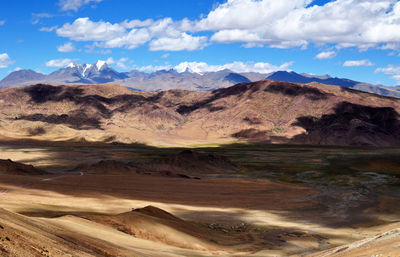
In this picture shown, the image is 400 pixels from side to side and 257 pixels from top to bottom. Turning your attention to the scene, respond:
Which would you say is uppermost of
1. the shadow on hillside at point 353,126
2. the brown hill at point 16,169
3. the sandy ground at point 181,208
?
the shadow on hillside at point 353,126

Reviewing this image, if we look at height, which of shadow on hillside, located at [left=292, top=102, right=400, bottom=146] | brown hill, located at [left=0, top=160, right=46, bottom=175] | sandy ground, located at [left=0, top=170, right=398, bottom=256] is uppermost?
shadow on hillside, located at [left=292, top=102, right=400, bottom=146]

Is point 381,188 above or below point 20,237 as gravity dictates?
below

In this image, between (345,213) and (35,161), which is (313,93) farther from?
(345,213)

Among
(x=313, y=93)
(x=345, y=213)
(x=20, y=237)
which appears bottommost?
(x=345, y=213)

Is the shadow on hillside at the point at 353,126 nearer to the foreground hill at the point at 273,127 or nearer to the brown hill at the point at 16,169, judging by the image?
the foreground hill at the point at 273,127

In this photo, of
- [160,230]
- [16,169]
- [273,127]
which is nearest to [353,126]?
[273,127]

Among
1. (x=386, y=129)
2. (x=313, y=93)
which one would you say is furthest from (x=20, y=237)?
(x=313, y=93)

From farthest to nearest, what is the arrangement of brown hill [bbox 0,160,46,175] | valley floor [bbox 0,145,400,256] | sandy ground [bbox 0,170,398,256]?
brown hill [bbox 0,160,46,175] < sandy ground [bbox 0,170,398,256] < valley floor [bbox 0,145,400,256]

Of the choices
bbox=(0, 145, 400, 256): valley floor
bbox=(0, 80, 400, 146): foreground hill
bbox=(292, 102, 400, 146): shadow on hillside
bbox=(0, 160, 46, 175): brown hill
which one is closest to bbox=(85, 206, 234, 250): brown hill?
bbox=(0, 145, 400, 256): valley floor

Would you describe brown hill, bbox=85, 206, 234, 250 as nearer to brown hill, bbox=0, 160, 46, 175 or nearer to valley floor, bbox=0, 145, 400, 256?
valley floor, bbox=0, 145, 400, 256

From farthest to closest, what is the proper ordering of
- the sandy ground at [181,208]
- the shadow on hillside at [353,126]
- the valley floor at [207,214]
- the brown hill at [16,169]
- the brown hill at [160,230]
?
the shadow on hillside at [353,126] → the brown hill at [16,169] → the brown hill at [160,230] → the sandy ground at [181,208] → the valley floor at [207,214]

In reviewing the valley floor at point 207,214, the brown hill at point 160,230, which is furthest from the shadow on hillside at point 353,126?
the brown hill at point 160,230
